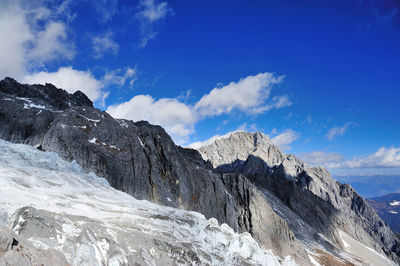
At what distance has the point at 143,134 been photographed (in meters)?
72.4

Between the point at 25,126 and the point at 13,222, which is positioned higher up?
the point at 25,126

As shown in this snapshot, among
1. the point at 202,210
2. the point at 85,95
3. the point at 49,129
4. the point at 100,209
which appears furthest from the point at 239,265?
the point at 85,95

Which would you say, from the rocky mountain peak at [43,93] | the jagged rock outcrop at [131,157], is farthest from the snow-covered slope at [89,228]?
the rocky mountain peak at [43,93]

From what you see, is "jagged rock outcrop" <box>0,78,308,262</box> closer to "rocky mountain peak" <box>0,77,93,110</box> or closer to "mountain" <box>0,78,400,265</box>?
"mountain" <box>0,78,400,265</box>

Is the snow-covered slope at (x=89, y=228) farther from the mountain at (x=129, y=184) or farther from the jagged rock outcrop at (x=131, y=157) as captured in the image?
the jagged rock outcrop at (x=131, y=157)

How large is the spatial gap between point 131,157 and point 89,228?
44.4 m

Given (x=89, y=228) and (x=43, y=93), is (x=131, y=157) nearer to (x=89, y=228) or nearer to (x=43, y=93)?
→ (x=89, y=228)

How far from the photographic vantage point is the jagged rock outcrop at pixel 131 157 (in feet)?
175

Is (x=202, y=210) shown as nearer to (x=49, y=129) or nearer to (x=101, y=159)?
(x=101, y=159)

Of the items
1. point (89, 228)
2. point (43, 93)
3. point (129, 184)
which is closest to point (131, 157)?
point (129, 184)

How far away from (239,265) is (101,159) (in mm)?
39015

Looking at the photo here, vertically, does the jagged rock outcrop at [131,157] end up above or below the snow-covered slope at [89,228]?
above

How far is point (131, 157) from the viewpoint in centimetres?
6175

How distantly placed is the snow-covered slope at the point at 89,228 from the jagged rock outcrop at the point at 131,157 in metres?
19.3
